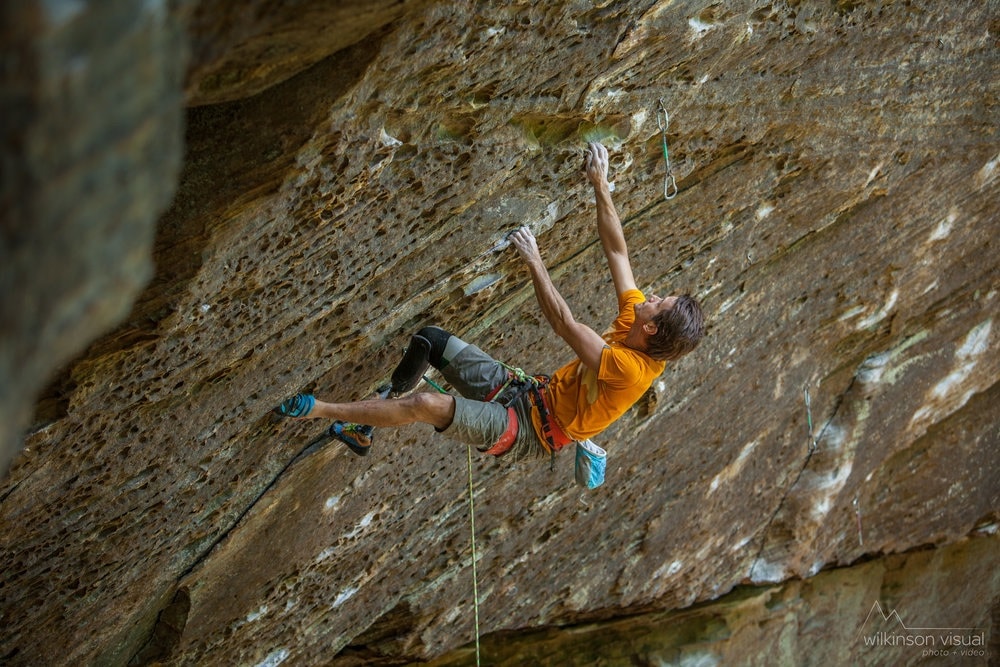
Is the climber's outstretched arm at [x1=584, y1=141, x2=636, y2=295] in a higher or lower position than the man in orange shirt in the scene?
higher

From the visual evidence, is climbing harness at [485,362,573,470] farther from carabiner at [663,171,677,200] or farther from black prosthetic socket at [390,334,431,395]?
carabiner at [663,171,677,200]

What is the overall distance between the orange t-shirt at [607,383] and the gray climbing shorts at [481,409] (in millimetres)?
164

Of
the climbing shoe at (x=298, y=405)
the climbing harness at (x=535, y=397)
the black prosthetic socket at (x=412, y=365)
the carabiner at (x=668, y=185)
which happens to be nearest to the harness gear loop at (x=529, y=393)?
the climbing harness at (x=535, y=397)

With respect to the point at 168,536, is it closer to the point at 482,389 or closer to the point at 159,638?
the point at 159,638

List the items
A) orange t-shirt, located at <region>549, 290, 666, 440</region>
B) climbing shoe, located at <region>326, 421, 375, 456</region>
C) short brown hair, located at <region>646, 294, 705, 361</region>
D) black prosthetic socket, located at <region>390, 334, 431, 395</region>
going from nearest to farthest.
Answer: short brown hair, located at <region>646, 294, 705, 361</region>, orange t-shirt, located at <region>549, 290, 666, 440</region>, black prosthetic socket, located at <region>390, 334, 431, 395</region>, climbing shoe, located at <region>326, 421, 375, 456</region>

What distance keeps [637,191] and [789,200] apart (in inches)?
49.1

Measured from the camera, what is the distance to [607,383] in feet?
14.1

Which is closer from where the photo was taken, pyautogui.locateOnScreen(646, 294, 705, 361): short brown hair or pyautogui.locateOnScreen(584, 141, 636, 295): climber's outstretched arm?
pyautogui.locateOnScreen(646, 294, 705, 361): short brown hair

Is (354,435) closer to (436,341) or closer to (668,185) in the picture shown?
(436,341)

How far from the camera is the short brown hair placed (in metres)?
4.14

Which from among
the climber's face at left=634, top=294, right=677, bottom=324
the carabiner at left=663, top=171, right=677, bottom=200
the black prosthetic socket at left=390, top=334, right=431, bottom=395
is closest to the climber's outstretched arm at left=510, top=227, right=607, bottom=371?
the climber's face at left=634, top=294, right=677, bottom=324

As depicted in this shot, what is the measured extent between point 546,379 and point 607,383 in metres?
0.45

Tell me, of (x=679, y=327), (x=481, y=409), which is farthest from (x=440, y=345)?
(x=679, y=327)

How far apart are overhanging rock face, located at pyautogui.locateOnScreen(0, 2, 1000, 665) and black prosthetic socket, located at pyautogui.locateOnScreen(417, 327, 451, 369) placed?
17cm
